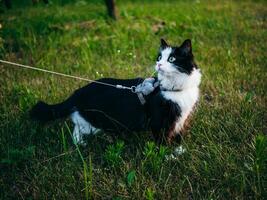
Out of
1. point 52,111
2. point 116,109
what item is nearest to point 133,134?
point 116,109

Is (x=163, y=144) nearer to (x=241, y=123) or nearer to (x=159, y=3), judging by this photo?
(x=241, y=123)

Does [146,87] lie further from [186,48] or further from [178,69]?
[186,48]

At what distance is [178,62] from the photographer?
2.84m

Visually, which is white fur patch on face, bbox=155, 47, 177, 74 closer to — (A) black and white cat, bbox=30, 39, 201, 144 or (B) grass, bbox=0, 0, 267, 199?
(A) black and white cat, bbox=30, 39, 201, 144

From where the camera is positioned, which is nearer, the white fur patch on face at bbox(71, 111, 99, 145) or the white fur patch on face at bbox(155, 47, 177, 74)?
the white fur patch on face at bbox(155, 47, 177, 74)

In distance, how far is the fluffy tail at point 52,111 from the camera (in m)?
3.27

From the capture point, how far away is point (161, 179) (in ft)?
8.47

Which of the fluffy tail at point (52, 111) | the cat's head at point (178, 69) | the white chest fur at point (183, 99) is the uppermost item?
the cat's head at point (178, 69)

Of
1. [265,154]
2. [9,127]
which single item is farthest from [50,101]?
[265,154]

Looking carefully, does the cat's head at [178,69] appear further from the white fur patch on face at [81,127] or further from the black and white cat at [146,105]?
the white fur patch on face at [81,127]

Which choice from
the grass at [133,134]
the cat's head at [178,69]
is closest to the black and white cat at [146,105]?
the cat's head at [178,69]

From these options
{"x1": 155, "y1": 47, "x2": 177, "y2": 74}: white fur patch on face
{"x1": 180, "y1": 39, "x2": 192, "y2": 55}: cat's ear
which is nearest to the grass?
{"x1": 155, "y1": 47, "x2": 177, "y2": 74}: white fur patch on face

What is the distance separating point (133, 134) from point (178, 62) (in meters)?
0.79

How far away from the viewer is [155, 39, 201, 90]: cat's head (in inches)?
111
